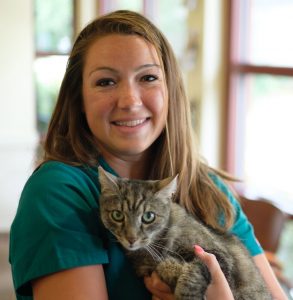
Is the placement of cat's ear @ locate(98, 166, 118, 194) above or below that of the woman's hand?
above

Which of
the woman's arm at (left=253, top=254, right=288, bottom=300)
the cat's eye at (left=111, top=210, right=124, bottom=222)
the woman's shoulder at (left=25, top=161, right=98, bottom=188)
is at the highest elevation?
the woman's shoulder at (left=25, top=161, right=98, bottom=188)

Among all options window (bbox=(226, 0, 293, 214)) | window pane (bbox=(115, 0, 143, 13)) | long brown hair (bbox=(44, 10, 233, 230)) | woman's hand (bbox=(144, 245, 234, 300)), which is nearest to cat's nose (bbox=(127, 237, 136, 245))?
woman's hand (bbox=(144, 245, 234, 300))

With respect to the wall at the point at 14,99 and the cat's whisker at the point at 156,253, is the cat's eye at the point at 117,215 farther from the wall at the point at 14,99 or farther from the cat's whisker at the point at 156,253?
the wall at the point at 14,99

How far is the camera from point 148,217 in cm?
138

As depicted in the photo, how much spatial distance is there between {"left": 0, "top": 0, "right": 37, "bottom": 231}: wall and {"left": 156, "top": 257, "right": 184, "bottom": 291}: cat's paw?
3.51m

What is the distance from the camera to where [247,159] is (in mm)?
3963

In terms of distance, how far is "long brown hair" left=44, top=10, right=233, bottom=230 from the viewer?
1.41m

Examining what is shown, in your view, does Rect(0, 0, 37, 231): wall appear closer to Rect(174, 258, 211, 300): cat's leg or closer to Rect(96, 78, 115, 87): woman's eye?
Rect(96, 78, 115, 87): woman's eye

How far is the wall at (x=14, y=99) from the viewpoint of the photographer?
4.68 metres

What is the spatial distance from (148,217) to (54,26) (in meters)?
4.25

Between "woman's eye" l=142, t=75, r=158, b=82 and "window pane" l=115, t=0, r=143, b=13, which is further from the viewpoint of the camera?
"window pane" l=115, t=0, r=143, b=13

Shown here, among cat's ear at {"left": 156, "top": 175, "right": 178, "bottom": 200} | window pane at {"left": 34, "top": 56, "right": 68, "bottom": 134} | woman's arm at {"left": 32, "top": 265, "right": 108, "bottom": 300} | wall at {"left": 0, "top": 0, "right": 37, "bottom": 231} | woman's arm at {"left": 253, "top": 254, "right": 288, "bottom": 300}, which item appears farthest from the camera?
window pane at {"left": 34, "top": 56, "right": 68, "bottom": 134}

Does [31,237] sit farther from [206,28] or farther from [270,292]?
[206,28]

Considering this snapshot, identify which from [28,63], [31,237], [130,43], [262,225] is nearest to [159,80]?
[130,43]
